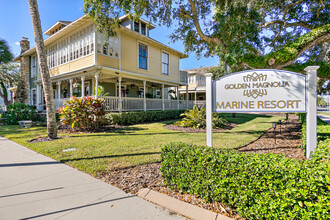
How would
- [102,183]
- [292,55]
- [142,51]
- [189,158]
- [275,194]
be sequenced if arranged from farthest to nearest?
[142,51] → [292,55] → [102,183] → [189,158] → [275,194]

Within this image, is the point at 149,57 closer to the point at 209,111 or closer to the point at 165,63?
the point at 165,63

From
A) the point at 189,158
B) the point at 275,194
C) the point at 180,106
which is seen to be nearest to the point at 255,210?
the point at 275,194

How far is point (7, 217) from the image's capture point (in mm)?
2305

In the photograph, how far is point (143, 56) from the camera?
1472 cm

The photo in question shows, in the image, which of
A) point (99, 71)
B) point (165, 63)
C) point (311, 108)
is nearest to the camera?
point (311, 108)

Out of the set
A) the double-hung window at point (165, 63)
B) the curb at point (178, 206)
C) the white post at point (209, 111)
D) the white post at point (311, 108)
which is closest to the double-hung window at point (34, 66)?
the double-hung window at point (165, 63)

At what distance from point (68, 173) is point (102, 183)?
1.01 m

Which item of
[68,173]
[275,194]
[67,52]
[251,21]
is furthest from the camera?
[67,52]

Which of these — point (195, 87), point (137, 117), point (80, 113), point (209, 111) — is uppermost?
point (195, 87)

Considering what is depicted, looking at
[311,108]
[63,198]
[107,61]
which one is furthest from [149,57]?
[63,198]

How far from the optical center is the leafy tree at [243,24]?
665 centimetres

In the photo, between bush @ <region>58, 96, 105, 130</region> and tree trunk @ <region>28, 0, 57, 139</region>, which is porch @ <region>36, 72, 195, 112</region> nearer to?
bush @ <region>58, 96, 105, 130</region>

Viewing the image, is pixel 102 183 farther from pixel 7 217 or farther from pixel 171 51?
pixel 171 51

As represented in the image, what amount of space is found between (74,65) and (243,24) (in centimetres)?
1118
